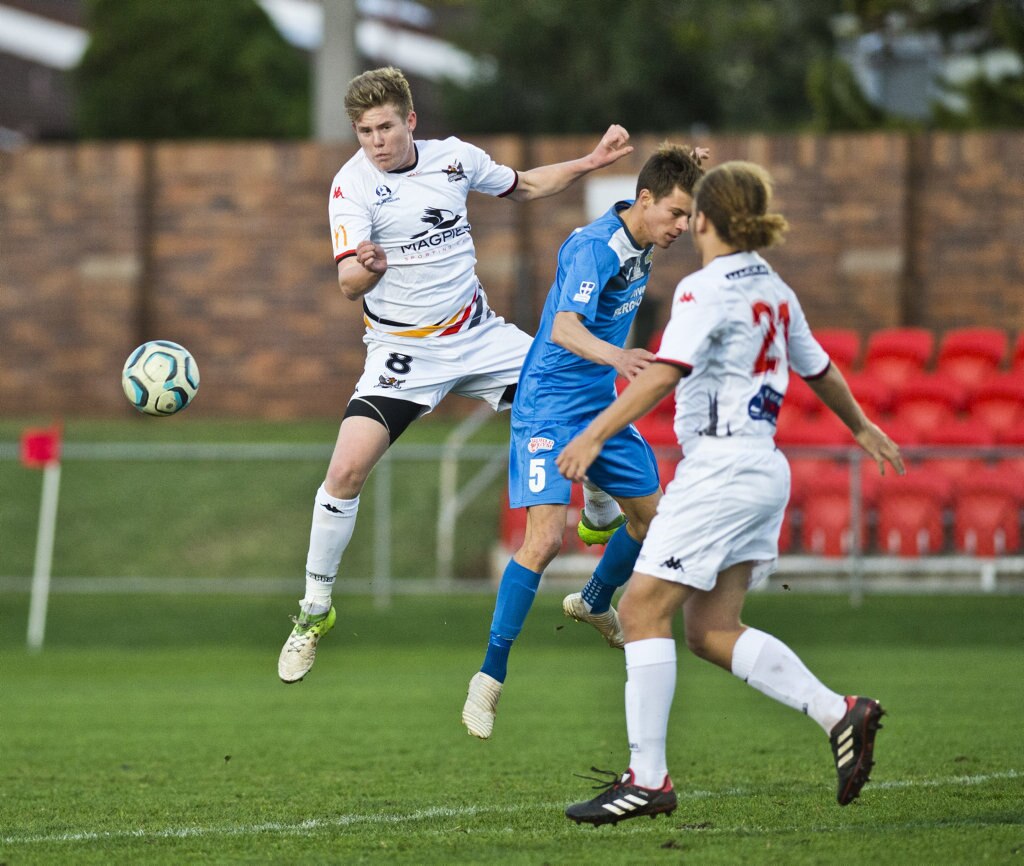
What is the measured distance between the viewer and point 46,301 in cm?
2095

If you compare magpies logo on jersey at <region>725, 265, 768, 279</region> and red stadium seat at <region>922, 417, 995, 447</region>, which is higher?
magpies logo on jersey at <region>725, 265, 768, 279</region>

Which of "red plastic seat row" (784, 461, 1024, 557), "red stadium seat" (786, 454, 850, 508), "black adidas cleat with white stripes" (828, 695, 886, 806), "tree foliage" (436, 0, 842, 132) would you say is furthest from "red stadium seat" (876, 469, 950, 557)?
"tree foliage" (436, 0, 842, 132)

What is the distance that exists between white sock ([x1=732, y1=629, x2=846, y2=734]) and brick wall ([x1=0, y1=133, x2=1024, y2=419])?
13905 mm

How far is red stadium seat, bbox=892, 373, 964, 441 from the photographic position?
15984mm

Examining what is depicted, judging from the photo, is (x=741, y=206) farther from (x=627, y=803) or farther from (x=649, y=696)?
(x=627, y=803)

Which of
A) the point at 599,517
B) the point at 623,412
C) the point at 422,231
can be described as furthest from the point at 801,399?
the point at 623,412

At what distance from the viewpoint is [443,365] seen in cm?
791

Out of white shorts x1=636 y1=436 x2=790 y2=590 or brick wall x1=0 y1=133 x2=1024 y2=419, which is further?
brick wall x1=0 y1=133 x2=1024 y2=419

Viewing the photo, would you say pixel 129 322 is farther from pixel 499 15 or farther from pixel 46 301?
pixel 499 15

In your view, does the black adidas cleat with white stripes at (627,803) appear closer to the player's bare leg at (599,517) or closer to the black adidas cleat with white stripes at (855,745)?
the black adidas cleat with white stripes at (855,745)

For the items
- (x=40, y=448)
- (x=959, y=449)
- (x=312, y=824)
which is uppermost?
(x=959, y=449)

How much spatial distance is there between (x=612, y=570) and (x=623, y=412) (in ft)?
6.72

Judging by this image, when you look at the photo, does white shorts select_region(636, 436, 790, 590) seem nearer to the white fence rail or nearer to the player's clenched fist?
the player's clenched fist

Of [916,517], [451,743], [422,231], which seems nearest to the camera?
[422,231]
